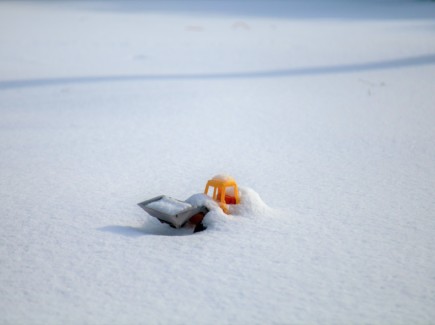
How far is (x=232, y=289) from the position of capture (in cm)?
179

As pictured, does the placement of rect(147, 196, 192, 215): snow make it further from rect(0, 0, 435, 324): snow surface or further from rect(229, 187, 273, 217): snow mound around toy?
rect(229, 187, 273, 217): snow mound around toy

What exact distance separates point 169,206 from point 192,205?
10 centimetres

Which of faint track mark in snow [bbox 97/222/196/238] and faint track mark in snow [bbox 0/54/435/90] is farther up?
faint track mark in snow [bbox 0/54/435/90]

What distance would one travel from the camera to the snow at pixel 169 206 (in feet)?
7.13

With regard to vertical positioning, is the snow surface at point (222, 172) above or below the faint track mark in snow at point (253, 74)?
below

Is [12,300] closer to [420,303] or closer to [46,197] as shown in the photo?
[46,197]

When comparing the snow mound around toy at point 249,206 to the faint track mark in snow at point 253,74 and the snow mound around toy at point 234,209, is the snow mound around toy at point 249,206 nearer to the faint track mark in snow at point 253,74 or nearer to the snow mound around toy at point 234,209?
the snow mound around toy at point 234,209

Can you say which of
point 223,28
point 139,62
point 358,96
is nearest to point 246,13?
point 223,28

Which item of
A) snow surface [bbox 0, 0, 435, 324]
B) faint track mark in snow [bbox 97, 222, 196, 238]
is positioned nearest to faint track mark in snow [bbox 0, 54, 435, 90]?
snow surface [bbox 0, 0, 435, 324]

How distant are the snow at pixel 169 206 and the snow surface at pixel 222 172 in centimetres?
11

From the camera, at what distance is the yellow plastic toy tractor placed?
90.9 inches

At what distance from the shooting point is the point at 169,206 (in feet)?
7.25

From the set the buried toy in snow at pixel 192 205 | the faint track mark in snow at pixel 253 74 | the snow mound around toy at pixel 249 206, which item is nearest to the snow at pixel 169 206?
the buried toy in snow at pixel 192 205

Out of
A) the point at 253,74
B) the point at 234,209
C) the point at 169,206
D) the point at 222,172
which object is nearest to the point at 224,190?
the point at 234,209
